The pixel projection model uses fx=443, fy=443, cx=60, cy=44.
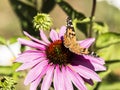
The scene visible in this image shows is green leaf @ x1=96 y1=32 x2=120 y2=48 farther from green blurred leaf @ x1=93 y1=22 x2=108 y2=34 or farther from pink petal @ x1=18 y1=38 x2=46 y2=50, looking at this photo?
pink petal @ x1=18 y1=38 x2=46 y2=50

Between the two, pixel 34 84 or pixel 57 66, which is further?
pixel 57 66

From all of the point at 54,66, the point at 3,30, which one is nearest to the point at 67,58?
the point at 54,66

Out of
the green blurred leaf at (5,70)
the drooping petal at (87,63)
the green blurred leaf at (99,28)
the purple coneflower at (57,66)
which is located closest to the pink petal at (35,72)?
the purple coneflower at (57,66)

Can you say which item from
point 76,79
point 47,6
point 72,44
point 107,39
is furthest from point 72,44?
point 47,6

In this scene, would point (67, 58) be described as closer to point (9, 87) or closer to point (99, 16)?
point (9, 87)

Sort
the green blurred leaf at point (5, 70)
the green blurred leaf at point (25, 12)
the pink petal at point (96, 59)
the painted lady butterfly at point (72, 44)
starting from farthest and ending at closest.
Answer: the green blurred leaf at point (25, 12)
the green blurred leaf at point (5, 70)
the pink petal at point (96, 59)
the painted lady butterfly at point (72, 44)

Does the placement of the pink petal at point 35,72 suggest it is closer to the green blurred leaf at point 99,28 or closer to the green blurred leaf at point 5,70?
the green blurred leaf at point 5,70

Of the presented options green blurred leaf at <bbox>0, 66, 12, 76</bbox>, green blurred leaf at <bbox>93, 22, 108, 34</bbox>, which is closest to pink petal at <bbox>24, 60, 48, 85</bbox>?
green blurred leaf at <bbox>0, 66, 12, 76</bbox>

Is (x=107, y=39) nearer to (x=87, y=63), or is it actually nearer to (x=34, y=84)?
(x=87, y=63)
